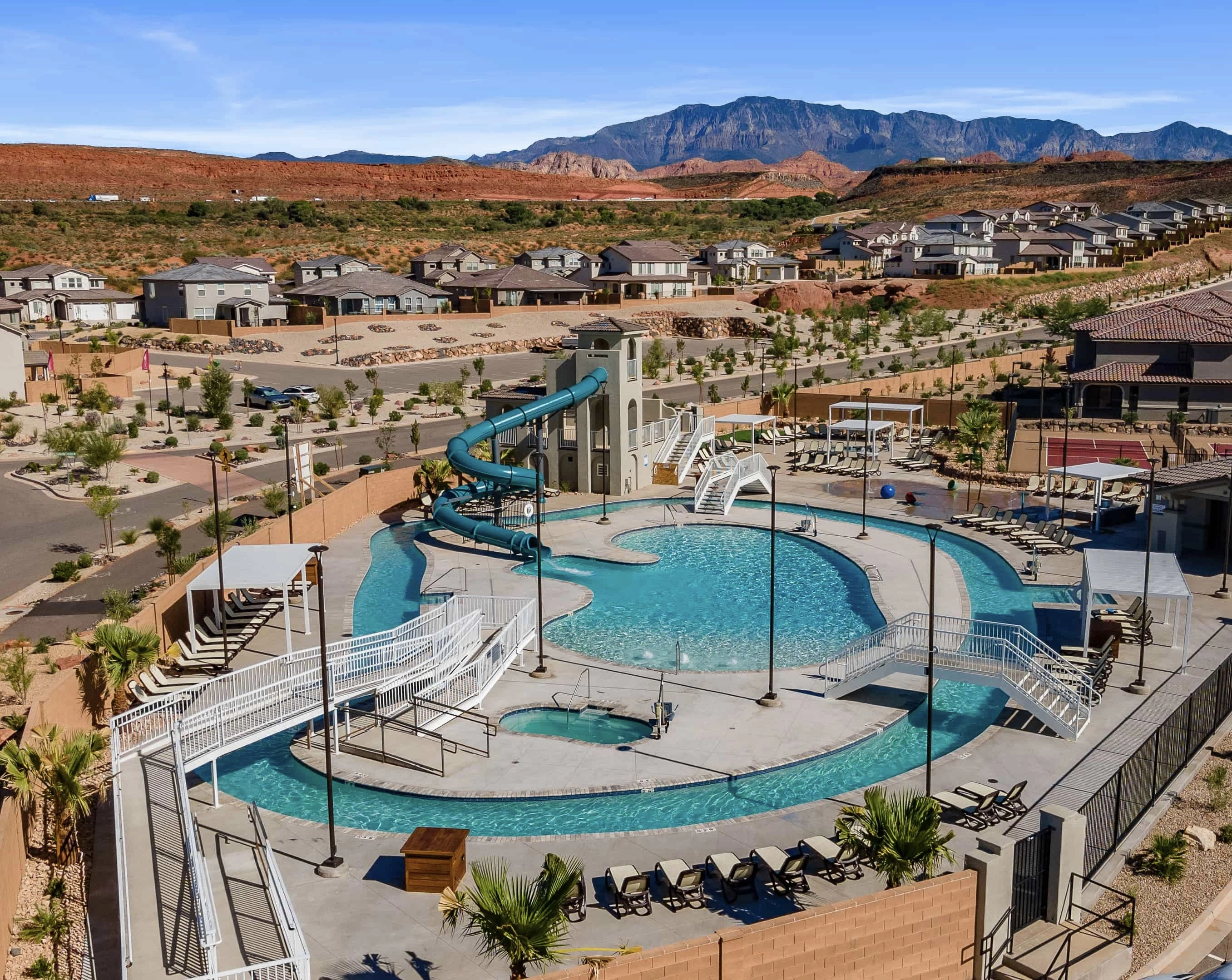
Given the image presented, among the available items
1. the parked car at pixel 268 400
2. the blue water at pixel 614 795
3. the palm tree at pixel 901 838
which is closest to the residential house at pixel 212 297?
the parked car at pixel 268 400

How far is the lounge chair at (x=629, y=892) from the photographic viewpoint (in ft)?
56.7

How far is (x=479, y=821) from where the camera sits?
2098 centimetres

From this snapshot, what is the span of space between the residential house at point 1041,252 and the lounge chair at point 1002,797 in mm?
115948

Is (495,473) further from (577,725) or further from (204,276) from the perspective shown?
(204,276)

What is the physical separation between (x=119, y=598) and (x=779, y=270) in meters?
102

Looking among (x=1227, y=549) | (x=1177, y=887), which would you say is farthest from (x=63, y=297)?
(x=1177, y=887)

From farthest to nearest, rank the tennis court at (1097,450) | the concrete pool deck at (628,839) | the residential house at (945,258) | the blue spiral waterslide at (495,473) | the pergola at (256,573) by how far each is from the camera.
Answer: the residential house at (945,258) < the tennis court at (1097,450) < the blue spiral waterslide at (495,473) < the pergola at (256,573) < the concrete pool deck at (628,839)

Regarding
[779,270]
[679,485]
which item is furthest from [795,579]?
[779,270]

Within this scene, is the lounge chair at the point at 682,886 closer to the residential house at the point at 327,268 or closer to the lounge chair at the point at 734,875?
the lounge chair at the point at 734,875

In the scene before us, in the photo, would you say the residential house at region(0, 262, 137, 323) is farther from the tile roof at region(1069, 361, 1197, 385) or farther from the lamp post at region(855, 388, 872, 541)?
the tile roof at region(1069, 361, 1197, 385)

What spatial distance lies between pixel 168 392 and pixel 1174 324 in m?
52.2

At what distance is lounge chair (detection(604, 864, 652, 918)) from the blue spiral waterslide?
21.2m

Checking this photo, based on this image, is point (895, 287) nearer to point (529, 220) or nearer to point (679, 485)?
point (529, 220)

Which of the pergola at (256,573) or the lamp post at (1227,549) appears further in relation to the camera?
the lamp post at (1227,549)
